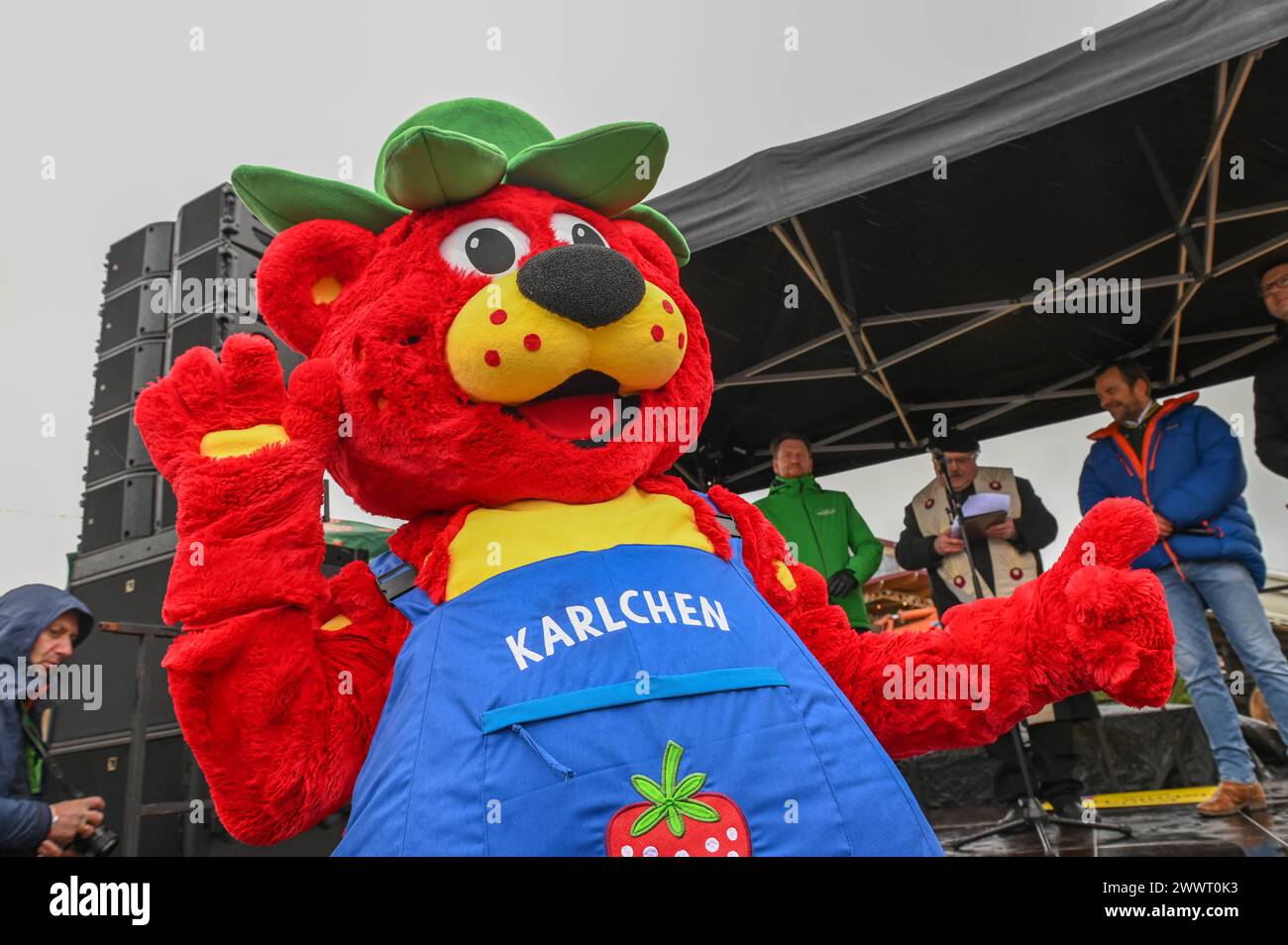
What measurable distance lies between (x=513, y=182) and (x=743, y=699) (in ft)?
3.25

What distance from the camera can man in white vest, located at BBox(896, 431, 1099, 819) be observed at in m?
3.43

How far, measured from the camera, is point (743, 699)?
1240mm

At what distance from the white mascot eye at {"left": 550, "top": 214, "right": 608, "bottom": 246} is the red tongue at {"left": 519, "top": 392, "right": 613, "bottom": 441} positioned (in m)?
0.28

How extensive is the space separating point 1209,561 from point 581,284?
8.66 feet

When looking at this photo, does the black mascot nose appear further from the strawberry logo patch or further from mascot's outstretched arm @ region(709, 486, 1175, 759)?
the strawberry logo patch

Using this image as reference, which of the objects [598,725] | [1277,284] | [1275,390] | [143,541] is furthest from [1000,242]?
[143,541]

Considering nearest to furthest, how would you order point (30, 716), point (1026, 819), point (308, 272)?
point (308, 272) → point (30, 716) → point (1026, 819)

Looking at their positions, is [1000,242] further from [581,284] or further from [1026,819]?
[581,284]

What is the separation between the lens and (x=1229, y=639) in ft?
9.81

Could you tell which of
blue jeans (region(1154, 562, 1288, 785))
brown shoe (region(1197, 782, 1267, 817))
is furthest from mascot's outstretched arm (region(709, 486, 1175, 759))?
brown shoe (region(1197, 782, 1267, 817))

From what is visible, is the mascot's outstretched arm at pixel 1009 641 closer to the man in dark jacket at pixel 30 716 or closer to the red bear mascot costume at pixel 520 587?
the red bear mascot costume at pixel 520 587
